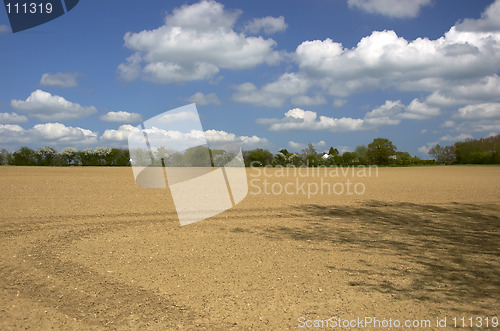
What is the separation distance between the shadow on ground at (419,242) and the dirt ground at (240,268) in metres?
0.04

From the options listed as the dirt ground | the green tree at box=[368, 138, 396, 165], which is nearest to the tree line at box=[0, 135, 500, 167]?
the green tree at box=[368, 138, 396, 165]

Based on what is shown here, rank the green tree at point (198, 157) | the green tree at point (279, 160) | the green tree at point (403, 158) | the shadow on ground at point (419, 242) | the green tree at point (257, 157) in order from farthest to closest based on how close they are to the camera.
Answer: the green tree at point (403, 158) < the green tree at point (279, 160) < the green tree at point (257, 157) < the green tree at point (198, 157) < the shadow on ground at point (419, 242)

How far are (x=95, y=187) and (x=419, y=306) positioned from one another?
20162 millimetres

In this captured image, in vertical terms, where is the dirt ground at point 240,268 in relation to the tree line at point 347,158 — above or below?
below

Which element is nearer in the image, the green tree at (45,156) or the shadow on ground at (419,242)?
the shadow on ground at (419,242)

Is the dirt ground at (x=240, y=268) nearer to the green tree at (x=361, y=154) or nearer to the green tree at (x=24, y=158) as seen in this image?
the green tree at (x=24, y=158)

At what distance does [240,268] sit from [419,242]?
5794 mm

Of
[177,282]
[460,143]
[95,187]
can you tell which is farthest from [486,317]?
[460,143]

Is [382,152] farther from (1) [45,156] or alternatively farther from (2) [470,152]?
(1) [45,156]

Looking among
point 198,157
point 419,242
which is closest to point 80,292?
point 419,242

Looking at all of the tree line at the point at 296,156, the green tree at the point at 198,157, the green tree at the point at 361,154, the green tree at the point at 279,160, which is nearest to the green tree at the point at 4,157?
the tree line at the point at 296,156

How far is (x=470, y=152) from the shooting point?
3450 inches

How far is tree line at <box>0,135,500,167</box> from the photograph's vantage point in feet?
176

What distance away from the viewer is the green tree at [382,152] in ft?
272
